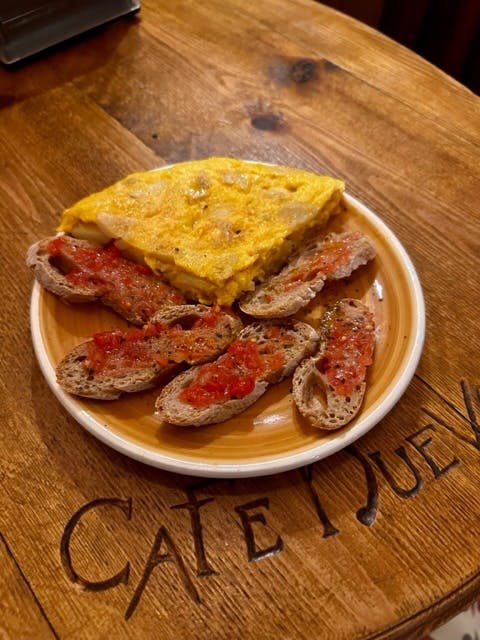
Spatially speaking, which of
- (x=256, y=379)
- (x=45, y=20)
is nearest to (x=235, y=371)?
(x=256, y=379)

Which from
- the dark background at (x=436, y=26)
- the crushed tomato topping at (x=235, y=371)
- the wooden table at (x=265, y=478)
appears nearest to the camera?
the wooden table at (x=265, y=478)

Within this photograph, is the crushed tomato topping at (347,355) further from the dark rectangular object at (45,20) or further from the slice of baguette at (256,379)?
the dark rectangular object at (45,20)

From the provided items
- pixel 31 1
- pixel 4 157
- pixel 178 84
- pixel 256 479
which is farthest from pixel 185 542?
pixel 31 1

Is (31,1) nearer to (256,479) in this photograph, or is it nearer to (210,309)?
(210,309)

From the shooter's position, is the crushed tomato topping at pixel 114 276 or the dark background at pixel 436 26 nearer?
the crushed tomato topping at pixel 114 276

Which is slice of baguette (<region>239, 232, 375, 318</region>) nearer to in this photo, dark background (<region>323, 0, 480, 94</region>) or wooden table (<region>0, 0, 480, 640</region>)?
wooden table (<region>0, 0, 480, 640</region>)

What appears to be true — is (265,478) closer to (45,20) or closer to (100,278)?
(100,278)

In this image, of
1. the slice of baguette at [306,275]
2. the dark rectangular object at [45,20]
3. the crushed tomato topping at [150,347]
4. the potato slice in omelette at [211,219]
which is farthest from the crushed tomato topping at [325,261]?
the dark rectangular object at [45,20]
